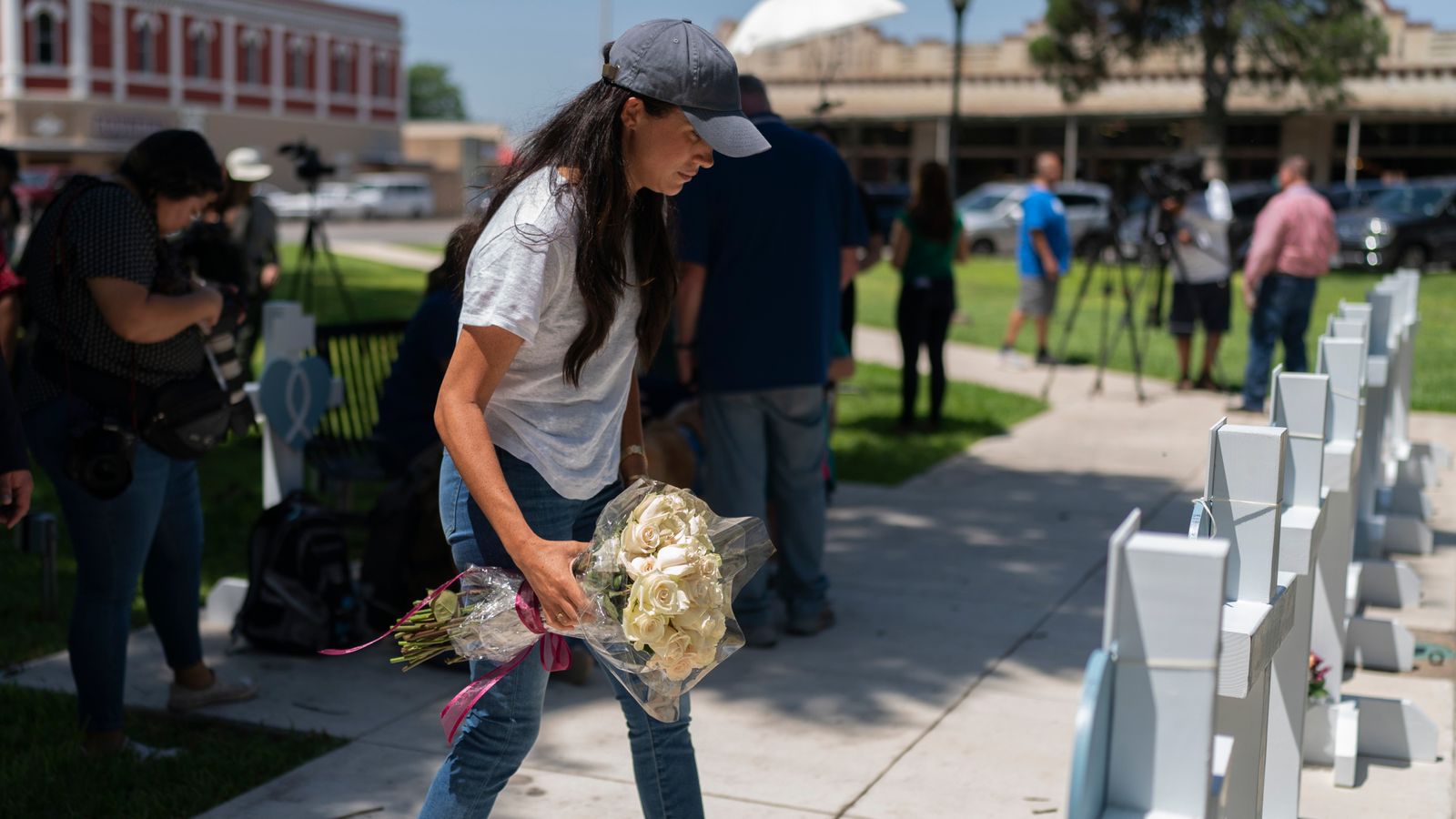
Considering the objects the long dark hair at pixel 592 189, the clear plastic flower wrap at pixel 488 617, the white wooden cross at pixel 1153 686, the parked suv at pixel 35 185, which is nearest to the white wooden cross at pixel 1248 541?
the white wooden cross at pixel 1153 686

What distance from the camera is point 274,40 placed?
2421 inches

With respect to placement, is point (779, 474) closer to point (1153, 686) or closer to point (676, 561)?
point (676, 561)

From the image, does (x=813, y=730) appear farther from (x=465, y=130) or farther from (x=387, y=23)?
(x=465, y=130)

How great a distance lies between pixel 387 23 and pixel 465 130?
1057 cm

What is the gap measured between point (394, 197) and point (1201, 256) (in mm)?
43935

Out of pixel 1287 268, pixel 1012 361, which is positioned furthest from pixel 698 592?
pixel 1012 361

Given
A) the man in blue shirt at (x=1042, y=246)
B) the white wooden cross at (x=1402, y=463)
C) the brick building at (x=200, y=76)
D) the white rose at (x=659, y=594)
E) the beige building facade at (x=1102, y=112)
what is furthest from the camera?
the brick building at (x=200, y=76)

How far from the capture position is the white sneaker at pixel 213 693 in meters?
4.48

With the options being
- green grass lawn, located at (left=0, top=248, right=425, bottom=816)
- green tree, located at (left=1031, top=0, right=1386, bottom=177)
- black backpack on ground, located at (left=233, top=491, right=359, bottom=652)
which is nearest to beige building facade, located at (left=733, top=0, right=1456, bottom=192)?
green tree, located at (left=1031, top=0, right=1386, bottom=177)

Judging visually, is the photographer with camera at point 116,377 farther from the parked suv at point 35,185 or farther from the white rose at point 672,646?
the parked suv at point 35,185

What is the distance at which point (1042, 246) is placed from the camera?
12.4 meters

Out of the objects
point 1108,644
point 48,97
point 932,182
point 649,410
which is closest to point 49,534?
point 649,410

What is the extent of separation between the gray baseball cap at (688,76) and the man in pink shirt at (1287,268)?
833 cm

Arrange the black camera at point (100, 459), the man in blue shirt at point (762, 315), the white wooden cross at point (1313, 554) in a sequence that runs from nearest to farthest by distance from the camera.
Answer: the white wooden cross at point (1313, 554), the black camera at point (100, 459), the man in blue shirt at point (762, 315)
